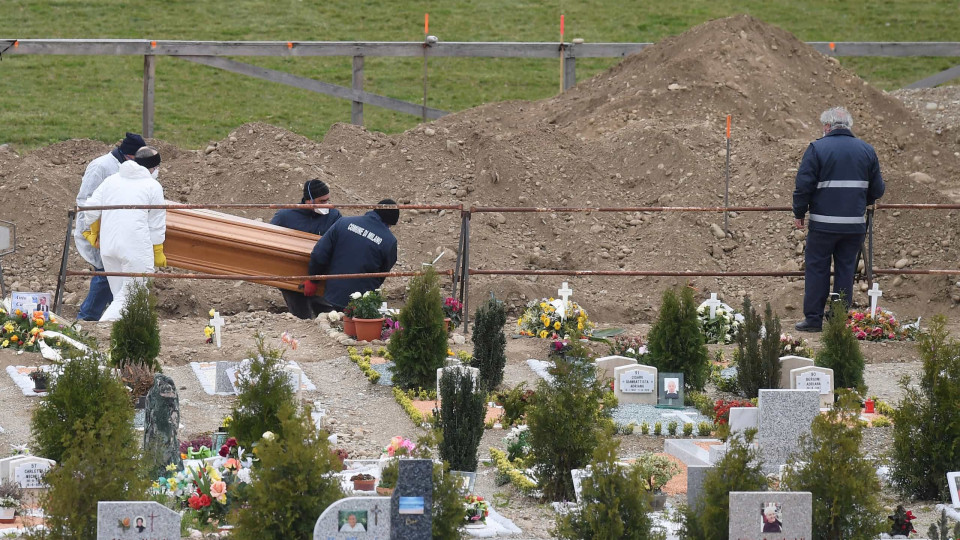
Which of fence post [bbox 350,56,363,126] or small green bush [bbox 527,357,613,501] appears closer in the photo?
small green bush [bbox 527,357,613,501]

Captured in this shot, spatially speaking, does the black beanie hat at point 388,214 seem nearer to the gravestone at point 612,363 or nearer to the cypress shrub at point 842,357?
the gravestone at point 612,363

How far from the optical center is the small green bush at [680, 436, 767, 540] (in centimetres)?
716

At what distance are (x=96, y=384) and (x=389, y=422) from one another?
2.39 m

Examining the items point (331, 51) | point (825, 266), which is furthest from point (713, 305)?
point (331, 51)

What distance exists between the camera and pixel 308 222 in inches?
595

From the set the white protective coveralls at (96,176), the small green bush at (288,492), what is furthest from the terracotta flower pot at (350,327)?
the small green bush at (288,492)

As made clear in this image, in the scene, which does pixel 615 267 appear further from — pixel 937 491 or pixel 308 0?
pixel 308 0

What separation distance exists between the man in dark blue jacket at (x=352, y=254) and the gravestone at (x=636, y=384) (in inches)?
138

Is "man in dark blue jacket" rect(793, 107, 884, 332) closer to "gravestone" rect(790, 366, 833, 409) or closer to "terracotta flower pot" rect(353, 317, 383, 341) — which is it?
"gravestone" rect(790, 366, 833, 409)

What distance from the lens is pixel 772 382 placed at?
11.4 metres

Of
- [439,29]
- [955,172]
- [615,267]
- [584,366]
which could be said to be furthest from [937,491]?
[439,29]

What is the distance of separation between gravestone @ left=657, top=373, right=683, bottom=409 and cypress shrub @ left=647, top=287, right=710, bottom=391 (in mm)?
221

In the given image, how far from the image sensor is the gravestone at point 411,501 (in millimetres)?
6949

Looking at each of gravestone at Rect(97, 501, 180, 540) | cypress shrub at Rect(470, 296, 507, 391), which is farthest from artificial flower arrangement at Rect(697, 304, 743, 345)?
gravestone at Rect(97, 501, 180, 540)
